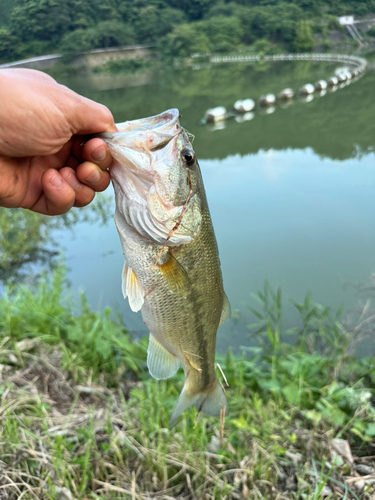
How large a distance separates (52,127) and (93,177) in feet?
0.70

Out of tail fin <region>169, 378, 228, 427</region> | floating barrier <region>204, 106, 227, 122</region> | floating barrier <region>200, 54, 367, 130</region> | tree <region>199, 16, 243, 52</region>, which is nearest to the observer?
tail fin <region>169, 378, 228, 427</region>

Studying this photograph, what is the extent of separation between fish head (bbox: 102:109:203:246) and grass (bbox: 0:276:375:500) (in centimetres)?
93

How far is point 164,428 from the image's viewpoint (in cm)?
201

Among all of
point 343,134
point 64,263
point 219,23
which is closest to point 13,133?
point 64,263

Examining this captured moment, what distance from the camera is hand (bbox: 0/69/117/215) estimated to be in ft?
3.76

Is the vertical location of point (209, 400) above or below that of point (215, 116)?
above

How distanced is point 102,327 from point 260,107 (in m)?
13.2

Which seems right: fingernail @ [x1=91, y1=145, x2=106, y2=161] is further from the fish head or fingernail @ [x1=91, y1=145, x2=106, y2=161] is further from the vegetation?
the vegetation

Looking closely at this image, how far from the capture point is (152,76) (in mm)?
28312

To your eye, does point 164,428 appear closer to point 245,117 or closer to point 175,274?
point 175,274

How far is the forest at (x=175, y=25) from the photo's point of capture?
19.9m

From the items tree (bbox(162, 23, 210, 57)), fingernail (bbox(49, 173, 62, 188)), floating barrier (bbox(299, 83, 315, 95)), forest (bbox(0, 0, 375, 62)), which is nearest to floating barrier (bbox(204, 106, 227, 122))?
floating barrier (bbox(299, 83, 315, 95))

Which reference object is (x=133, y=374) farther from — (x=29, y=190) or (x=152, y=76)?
(x=152, y=76)

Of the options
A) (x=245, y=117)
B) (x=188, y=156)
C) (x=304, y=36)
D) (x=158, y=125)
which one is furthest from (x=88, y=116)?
(x=304, y=36)
